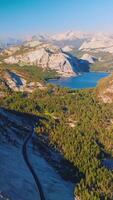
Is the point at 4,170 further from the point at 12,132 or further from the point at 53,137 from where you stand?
the point at 53,137

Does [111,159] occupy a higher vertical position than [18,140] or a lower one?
lower

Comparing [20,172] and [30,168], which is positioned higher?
[20,172]

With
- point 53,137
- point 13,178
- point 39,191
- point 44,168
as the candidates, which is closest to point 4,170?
point 13,178

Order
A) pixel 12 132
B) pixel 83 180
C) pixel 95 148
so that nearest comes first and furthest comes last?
1. pixel 83 180
2. pixel 12 132
3. pixel 95 148

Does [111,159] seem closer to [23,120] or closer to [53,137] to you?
[53,137]

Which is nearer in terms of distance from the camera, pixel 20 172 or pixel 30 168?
pixel 20 172

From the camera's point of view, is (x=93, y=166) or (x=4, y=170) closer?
(x=4, y=170)

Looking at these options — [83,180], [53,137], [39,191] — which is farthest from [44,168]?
[53,137]

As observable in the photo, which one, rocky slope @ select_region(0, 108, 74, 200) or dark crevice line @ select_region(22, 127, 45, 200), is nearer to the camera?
rocky slope @ select_region(0, 108, 74, 200)

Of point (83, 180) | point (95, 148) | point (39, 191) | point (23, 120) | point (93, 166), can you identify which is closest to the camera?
point (39, 191)

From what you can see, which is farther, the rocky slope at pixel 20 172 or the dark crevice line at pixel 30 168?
the dark crevice line at pixel 30 168
